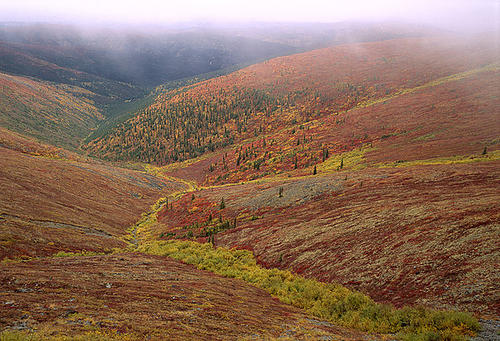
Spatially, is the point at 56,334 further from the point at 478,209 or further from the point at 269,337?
the point at 478,209

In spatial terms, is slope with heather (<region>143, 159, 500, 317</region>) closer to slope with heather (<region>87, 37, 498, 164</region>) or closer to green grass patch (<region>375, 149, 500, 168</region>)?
green grass patch (<region>375, 149, 500, 168</region>)

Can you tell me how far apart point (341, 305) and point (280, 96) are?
126 meters

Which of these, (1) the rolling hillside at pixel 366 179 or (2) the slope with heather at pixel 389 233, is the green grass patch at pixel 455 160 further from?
(2) the slope with heather at pixel 389 233

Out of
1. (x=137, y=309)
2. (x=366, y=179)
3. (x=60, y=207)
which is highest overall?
(x=137, y=309)

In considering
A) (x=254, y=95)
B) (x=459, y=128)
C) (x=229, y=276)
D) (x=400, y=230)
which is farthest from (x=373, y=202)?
(x=254, y=95)

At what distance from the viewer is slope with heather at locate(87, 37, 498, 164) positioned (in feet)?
362

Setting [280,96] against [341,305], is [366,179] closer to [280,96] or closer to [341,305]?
[341,305]

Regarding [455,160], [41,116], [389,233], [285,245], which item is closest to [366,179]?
[455,160]

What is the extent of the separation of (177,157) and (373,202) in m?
98.4

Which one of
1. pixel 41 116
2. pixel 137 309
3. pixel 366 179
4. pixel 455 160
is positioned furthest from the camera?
pixel 41 116

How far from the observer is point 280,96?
430 feet

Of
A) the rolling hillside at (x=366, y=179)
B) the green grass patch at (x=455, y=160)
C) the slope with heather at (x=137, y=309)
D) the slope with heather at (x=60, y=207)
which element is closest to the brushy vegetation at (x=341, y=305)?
the slope with heather at (x=137, y=309)

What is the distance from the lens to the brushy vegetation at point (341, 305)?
9289mm

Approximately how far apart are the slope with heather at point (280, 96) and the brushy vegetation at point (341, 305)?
91835 millimetres
